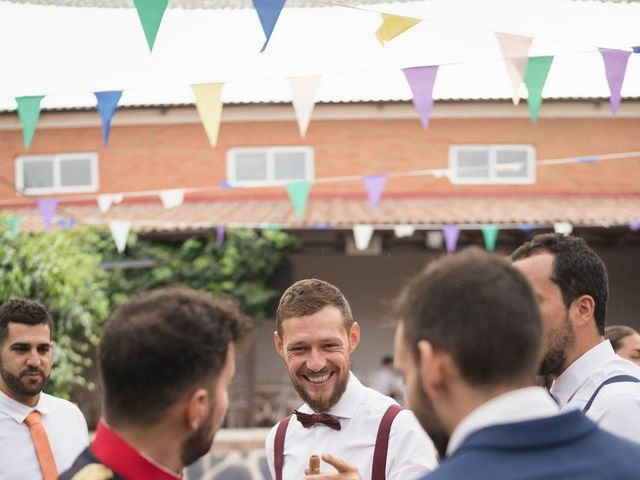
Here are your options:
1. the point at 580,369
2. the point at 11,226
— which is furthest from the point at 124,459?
the point at 11,226

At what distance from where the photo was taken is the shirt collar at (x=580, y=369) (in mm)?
2785

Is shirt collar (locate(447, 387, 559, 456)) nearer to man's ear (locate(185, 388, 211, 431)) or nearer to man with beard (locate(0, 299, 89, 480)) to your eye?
man's ear (locate(185, 388, 211, 431))

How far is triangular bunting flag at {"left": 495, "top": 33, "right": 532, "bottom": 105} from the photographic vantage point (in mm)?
5064

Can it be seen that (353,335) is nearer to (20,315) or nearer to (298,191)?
(20,315)

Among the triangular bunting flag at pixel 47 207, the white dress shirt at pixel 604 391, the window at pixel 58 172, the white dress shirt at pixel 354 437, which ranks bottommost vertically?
the white dress shirt at pixel 354 437

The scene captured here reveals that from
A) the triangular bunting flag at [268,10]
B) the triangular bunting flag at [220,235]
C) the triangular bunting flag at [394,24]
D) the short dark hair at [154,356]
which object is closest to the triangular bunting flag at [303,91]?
the triangular bunting flag at [394,24]

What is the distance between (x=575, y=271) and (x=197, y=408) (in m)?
1.53

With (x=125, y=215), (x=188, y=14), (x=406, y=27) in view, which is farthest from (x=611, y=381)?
(x=125, y=215)

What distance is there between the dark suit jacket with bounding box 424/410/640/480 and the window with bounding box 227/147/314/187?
17107mm

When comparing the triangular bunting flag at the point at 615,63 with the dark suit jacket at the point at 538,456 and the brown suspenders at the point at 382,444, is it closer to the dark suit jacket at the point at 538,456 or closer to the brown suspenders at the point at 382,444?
the brown suspenders at the point at 382,444

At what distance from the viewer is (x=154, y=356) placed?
1750mm

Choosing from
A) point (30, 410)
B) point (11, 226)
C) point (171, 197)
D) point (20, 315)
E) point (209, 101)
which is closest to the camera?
point (30, 410)

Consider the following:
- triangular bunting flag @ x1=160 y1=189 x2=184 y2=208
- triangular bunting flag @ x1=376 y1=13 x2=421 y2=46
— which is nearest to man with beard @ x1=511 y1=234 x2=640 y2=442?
triangular bunting flag @ x1=376 y1=13 x2=421 y2=46

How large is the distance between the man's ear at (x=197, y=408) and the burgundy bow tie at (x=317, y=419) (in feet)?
4.42
